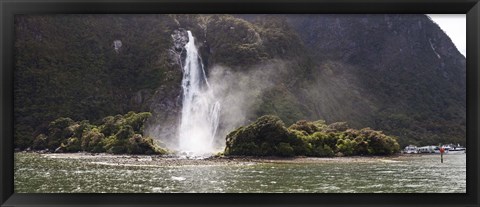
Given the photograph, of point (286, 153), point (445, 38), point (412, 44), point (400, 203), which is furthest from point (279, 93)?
point (400, 203)

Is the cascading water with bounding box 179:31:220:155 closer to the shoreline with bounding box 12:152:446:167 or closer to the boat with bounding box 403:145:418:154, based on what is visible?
the shoreline with bounding box 12:152:446:167

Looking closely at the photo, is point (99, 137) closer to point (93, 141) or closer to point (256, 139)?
point (93, 141)

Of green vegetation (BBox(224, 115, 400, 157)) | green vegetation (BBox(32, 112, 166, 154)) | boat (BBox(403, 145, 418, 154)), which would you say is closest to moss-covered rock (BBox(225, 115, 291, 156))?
green vegetation (BBox(224, 115, 400, 157))

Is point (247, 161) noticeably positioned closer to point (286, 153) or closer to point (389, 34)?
point (286, 153)

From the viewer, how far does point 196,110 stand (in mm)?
5531

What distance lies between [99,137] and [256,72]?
78.1 inches

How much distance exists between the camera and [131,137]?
5.12m

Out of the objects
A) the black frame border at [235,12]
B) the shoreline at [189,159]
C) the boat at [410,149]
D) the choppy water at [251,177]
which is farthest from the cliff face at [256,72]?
the black frame border at [235,12]

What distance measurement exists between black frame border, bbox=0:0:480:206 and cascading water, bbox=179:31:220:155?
1478 mm

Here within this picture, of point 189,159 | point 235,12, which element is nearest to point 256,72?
point 189,159

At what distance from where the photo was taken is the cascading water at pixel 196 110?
513 cm

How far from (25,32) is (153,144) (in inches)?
64.9

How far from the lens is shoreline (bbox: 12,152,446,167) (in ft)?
15.8

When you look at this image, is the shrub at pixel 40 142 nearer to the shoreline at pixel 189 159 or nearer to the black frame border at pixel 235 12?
the shoreline at pixel 189 159
